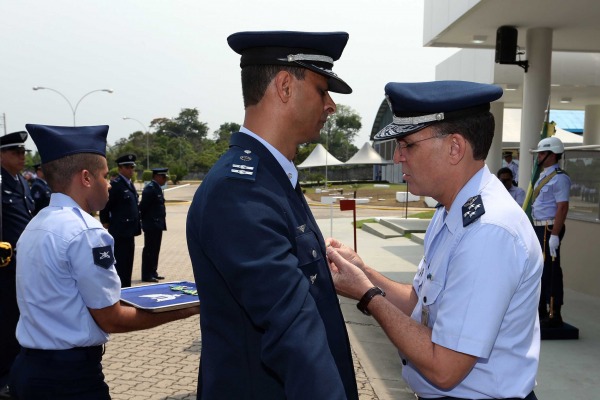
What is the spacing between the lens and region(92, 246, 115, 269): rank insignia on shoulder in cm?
251

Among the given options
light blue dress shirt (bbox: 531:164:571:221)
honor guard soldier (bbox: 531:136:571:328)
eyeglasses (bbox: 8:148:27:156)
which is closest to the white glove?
honor guard soldier (bbox: 531:136:571:328)

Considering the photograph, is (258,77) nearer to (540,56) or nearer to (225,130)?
(540,56)

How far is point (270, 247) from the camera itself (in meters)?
1.46

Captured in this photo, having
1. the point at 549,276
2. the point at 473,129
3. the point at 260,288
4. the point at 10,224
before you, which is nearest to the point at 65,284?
the point at 260,288

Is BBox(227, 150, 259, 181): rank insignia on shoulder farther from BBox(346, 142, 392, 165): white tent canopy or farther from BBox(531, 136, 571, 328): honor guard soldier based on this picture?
BBox(346, 142, 392, 165): white tent canopy

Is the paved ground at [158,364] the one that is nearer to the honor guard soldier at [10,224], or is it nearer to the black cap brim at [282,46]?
the honor guard soldier at [10,224]

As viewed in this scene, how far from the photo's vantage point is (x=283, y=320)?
1418 millimetres

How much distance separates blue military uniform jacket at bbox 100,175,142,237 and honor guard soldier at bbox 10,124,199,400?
612cm

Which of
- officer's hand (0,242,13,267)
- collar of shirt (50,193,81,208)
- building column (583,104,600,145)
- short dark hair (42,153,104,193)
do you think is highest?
building column (583,104,600,145)

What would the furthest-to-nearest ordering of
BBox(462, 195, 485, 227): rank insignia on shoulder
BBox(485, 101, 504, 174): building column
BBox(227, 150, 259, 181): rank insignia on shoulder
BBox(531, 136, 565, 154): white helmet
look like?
BBox(485, 101, 504, 174): building column, BBox(531, 136, 565, 154): white helmet, BBox(462, 195, 485, 227): rank insignia on shoulder, BBox(227, 150, 259, 181): rank insignia on shoulder

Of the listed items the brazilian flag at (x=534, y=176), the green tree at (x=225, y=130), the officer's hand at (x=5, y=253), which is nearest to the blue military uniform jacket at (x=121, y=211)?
the officer's hand at (x=5, y=253)

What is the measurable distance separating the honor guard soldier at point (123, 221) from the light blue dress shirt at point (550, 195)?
5616 millimetres

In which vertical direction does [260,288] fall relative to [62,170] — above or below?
below

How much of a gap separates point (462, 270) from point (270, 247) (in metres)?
0.64
